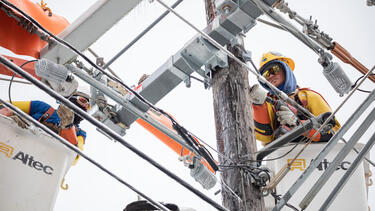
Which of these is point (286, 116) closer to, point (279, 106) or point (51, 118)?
point (279, 106)

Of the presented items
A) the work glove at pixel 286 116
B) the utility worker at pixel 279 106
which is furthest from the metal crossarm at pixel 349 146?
the work glove at pixel 286 116

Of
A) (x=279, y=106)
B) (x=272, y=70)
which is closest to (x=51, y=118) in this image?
(x=279, y=106)

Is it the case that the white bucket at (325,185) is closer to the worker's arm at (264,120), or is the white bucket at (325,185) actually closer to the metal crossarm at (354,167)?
the worker's arm at (264,120)

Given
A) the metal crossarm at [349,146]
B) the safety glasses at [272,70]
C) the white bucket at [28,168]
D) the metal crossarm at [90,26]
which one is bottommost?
the metal crossarm at [349,146]

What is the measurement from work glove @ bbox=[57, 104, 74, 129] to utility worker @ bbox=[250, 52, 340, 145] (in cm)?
198

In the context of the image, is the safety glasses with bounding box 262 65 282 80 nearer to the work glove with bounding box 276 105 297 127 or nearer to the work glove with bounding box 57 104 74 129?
the work glove with bounding box 276 105 297 127

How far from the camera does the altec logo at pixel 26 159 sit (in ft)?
11.4

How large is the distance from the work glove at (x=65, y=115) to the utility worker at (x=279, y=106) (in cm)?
198

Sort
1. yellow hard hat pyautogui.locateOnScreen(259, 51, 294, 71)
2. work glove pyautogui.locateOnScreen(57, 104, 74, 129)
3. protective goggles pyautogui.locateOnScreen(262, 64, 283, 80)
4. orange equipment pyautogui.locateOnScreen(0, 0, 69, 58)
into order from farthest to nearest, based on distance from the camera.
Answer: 1. yellow hard hat pyautogui.locateOnScreen(259, 51, 294, 71)
2. protective goggles pyautogui.locateOnScreen(262, 64, 283, 80)
3. work glove pyautogui.locateOnScreen(57, 104, 74, 129)
4. orange equipment pyautogui.locateOnScreen(0, 0, 69, 58)

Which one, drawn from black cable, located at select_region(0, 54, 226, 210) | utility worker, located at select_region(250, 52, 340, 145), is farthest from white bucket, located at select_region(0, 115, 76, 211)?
utility worker, located at select_region(250, 52, 340, 145)

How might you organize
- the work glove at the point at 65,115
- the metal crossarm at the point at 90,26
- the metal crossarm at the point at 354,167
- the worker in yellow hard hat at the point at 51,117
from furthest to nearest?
the worker in yellow hard hat at the point at 51,117, the work glove at the point at 65,115, the metal crossarm at the point at 90,26, the metal crossarm at the point at 354,167

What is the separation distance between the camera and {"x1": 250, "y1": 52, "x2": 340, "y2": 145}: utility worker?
15.0 ft

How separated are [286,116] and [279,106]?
0.19m

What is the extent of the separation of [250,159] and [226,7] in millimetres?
Answer: 1386
